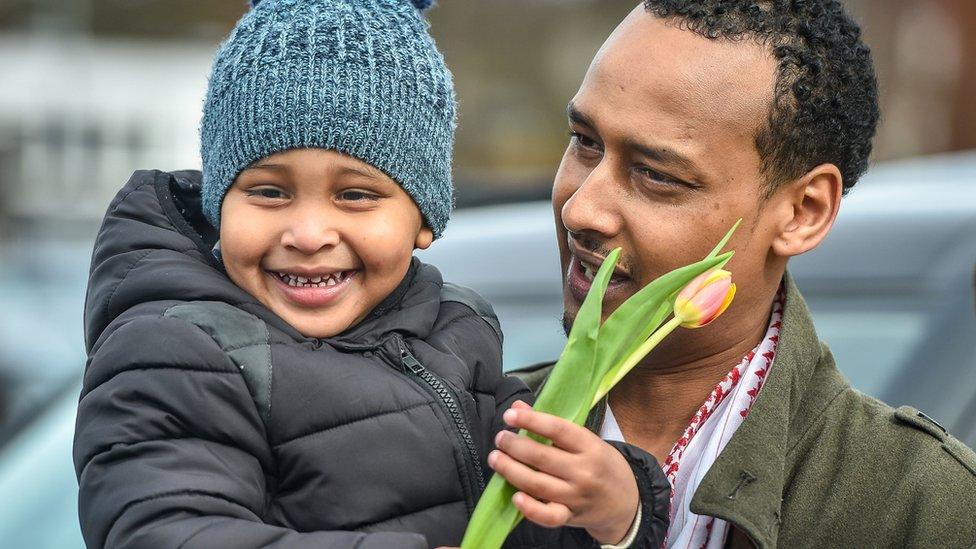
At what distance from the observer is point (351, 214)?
2131 millimetres

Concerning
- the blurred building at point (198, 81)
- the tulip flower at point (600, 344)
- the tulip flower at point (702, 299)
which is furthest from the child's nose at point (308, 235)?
the blurred building at point (198, 81)

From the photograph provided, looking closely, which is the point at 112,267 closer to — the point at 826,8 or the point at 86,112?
the point at 826,8

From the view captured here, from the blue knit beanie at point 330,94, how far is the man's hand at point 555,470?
22.8 inches

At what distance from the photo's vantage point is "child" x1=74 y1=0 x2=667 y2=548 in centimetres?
185

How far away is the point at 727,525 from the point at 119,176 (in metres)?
16.3

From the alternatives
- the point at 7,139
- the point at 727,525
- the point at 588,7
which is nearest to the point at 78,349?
the point at 727,525

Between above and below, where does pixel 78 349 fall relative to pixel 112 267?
below

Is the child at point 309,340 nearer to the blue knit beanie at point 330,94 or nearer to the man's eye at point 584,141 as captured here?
the blue knit beanie at point 330,94

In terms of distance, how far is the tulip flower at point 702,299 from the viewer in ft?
6.14

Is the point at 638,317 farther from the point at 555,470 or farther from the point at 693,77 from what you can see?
the point at 693,77

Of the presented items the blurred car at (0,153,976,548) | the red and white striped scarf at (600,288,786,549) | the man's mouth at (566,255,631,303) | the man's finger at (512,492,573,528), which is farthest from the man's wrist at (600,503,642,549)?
the blurred car at (0,153,976,548)

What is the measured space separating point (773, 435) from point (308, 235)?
86cm

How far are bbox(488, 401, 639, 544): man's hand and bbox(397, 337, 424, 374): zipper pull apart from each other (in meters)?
0.37

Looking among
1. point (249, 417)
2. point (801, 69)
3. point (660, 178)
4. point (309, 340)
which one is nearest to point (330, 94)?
point (309, 340)
